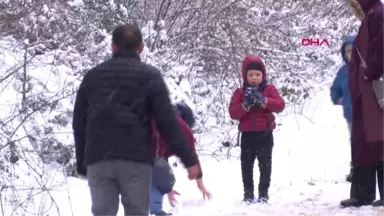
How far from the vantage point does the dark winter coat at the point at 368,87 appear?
6.05 metres

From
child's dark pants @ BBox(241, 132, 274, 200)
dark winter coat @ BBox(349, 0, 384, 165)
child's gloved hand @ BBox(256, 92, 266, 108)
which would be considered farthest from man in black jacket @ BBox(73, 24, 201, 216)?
child's dark pants @ BBox(241, 132, 274, 200)

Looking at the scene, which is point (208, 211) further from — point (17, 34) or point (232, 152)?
point (232, 152)

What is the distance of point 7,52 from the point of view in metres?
8.88

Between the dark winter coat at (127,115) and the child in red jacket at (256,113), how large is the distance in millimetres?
2804

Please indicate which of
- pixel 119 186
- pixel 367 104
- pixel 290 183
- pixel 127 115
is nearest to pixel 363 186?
pixel 367 104

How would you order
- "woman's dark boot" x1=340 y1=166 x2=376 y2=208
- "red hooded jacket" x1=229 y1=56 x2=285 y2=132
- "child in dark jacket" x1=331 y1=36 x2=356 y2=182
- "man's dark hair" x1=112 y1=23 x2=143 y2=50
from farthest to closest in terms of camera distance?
"child in dark jacket" x1=331 y1=36 x2=356 y2=182
"red hooded jacket" x1=229 y1=56 x2=285 y2=132
"woman's dark boot" x1=340 y1=166 x2=376 y2=208
"man's dark hair" x1=112 y1=23 x2=143 y2=50

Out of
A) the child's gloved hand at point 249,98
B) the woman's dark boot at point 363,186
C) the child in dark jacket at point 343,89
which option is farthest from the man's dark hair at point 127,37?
the child in dark jacket at point 343,89

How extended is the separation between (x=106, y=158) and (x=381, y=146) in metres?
2.58

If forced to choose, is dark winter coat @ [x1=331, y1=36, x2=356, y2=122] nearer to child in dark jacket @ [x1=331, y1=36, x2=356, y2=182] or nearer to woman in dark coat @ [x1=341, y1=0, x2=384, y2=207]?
child in dark jacket @ [x1=331, y1=36, x2=356, y2=182]

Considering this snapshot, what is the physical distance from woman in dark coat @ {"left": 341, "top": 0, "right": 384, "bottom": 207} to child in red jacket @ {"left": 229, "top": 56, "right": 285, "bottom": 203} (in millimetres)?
1084

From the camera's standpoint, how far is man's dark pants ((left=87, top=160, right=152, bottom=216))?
460 cm

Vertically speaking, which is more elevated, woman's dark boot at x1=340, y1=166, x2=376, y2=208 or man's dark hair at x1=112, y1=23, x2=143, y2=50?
man's dark hair at x1=112, y1=23, x2=143, y2=50

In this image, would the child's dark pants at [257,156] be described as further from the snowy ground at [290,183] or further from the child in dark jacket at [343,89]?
the child in dark jacket at [343,89]

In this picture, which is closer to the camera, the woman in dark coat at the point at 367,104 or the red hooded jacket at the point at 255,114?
the woman in dark coat at the point at 367,104
